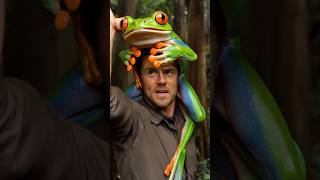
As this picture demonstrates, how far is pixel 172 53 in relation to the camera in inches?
107

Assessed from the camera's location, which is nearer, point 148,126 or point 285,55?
point 285,55

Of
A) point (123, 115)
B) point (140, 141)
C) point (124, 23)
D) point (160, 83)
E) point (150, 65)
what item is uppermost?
point (124, 23)

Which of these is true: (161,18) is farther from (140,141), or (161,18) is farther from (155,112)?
(140,141)

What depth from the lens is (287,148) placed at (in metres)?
2.67

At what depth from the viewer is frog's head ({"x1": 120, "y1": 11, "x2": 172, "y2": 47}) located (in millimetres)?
2715

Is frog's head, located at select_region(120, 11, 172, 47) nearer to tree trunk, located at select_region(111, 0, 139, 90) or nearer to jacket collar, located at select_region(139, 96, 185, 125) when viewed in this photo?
tree trunk, located at select_region(111, 0, 139, 90)

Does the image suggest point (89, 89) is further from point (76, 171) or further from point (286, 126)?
point (286, 126)

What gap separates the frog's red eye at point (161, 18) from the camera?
2.71 m

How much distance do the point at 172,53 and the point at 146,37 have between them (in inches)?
7.2

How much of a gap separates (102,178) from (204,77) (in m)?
0.85

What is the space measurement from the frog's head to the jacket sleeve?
1.07 feet

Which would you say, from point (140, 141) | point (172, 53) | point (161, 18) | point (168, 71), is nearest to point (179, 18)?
point (161, 18)

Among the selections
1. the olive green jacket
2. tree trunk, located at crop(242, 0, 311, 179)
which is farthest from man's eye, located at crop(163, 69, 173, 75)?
tree trunk, located at crop(242, 0, 311, 179)

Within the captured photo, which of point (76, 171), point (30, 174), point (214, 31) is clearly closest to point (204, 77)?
point (214, 31)
